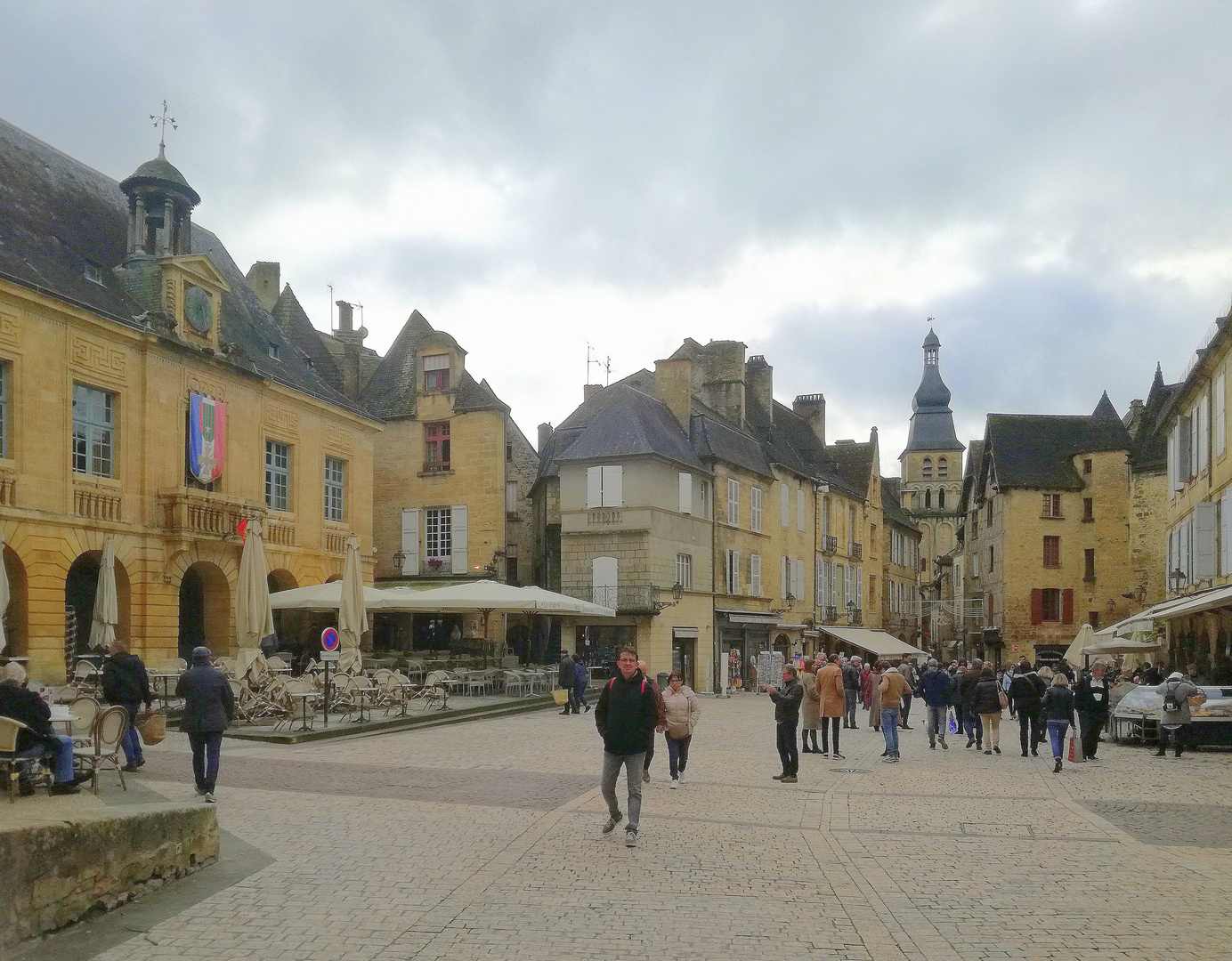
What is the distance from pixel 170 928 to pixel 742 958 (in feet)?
10.3

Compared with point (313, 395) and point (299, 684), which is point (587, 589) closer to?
point (313, 395)

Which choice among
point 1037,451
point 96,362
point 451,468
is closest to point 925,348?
point 1037,451

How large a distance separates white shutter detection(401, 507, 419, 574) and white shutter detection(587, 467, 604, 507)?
17.4 ft

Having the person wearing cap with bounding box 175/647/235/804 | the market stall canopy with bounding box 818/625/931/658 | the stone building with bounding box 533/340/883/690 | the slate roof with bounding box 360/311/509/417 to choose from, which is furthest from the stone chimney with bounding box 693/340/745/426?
the person wearing cap with bounding box 175/647/235/804

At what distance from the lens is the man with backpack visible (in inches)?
701

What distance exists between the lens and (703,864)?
28.8 ft

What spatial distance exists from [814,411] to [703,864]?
46.3 metres

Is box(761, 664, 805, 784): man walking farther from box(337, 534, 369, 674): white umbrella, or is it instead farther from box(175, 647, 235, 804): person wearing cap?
box(337, 534, 369, 674): white umbrella

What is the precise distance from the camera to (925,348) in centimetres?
12231

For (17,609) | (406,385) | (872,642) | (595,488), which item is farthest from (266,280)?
(872,642)

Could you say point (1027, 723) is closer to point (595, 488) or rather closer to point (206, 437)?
point (206, 437)

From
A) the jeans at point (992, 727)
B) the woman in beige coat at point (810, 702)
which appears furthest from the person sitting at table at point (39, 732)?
the jeans at point (992, 727)

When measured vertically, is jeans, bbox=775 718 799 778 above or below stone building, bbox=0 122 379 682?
below

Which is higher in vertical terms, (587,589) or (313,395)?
(313,395)
